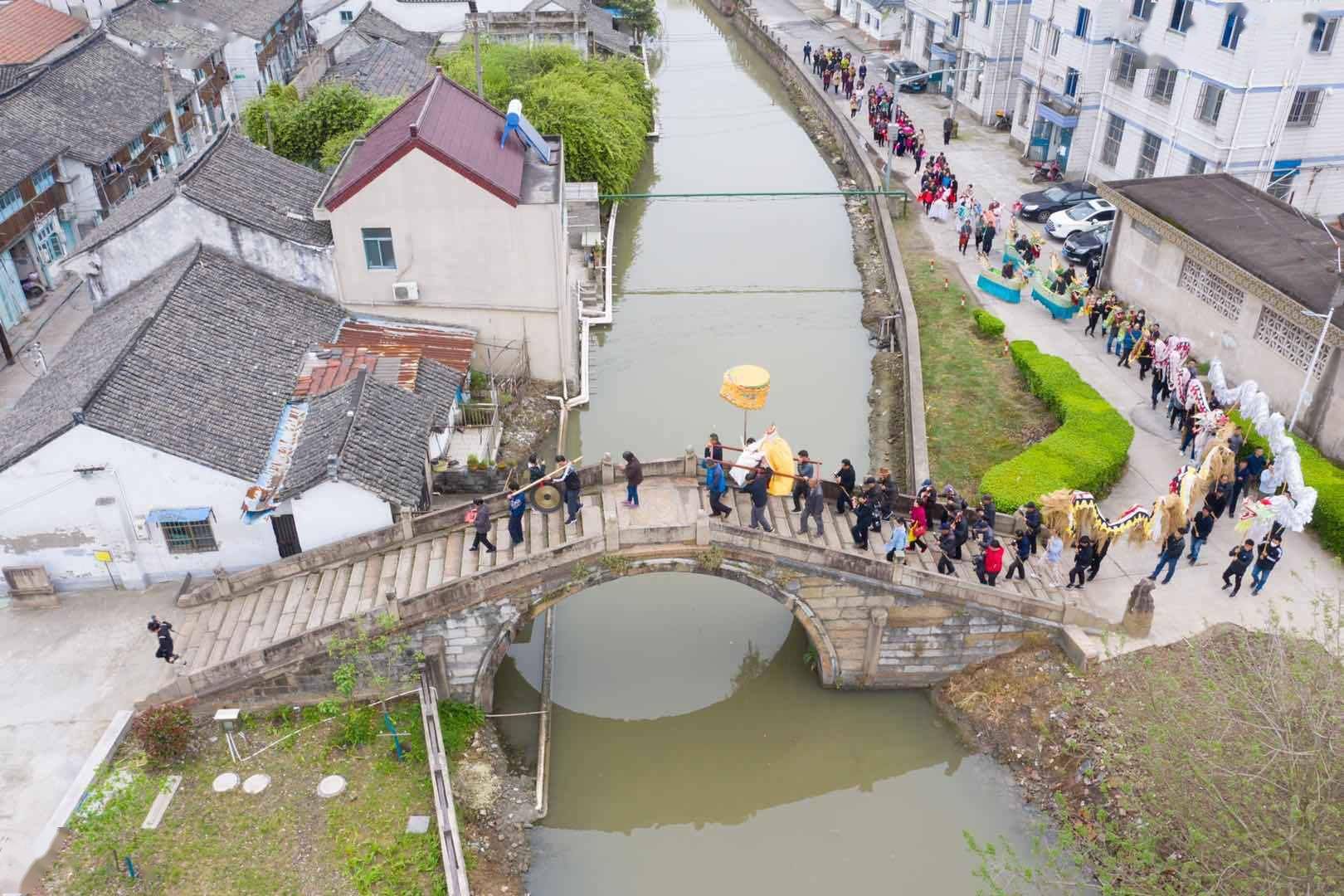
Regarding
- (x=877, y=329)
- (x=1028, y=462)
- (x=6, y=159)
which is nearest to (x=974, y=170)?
(x=877, y=329)

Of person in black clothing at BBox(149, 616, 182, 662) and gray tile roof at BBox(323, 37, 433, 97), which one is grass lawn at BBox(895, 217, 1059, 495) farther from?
gray tile roof at BBox(323, 37, 433, 97)

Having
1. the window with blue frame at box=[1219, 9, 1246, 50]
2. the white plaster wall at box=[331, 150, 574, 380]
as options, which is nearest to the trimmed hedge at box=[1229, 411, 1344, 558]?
the window with blue frame at box=[1219, 9, 1246, 50]

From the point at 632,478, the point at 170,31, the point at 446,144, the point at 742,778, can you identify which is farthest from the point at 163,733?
the point at 170,31

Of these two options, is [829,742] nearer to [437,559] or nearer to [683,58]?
[437,559]

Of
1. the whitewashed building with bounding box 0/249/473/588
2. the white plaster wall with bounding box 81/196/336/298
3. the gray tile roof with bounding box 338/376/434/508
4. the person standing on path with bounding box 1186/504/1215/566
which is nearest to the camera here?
the whitewashed building with bounding box 0/249/473/588

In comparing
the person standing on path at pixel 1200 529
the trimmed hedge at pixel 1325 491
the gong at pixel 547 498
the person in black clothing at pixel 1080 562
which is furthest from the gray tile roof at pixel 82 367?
the trimmed hedge at pixel 1325 491

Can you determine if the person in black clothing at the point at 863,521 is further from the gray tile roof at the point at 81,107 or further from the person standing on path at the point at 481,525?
the gray tile roof at the point at 81,107
